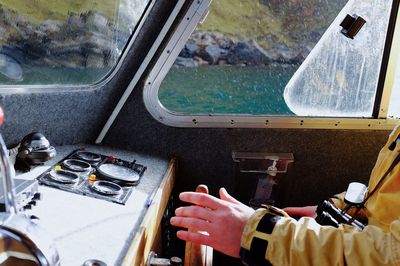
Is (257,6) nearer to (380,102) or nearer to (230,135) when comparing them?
(230,135)

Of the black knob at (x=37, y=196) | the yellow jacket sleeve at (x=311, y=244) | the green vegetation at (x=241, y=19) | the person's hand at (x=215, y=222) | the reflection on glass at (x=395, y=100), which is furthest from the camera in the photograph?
the reflection on glass at (x=395, y=100)

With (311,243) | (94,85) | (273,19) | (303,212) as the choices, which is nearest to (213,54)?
(273,19)

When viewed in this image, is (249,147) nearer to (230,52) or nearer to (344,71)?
(230,52)

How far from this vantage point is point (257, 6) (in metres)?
1.78

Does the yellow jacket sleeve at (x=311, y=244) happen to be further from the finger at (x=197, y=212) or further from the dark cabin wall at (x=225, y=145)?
the dark cabin wall at (x=225, y=145)

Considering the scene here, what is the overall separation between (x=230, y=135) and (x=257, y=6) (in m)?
0.56

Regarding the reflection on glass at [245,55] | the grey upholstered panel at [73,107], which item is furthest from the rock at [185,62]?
the grey upholstered panel at [73,107]

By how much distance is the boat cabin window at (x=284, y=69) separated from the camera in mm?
1794

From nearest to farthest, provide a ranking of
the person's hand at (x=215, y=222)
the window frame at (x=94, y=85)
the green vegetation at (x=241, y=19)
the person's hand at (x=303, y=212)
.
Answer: the person's hand at (x=215, y=222)
the window frame at (x=94, y=85)
the person's hand at (x=303, y=212)
the green vegetation at (x=241, y=19)

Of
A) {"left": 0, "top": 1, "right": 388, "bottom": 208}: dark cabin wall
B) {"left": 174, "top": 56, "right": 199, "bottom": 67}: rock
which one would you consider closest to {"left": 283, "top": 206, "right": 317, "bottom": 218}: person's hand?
{"left": 0, "top": 1, "right": 388, "bottom": 208}: dark cabin wall

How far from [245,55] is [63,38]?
29.4 inches

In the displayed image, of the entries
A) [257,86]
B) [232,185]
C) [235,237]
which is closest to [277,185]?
[232,185]

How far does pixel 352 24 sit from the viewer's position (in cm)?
178

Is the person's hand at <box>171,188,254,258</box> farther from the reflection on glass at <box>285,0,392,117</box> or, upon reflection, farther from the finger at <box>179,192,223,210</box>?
the reflection on glass at <box>285,0,392,117</box>
